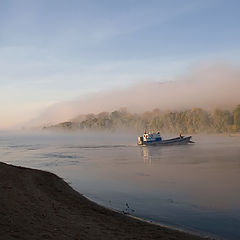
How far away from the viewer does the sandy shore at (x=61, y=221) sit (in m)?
9.81

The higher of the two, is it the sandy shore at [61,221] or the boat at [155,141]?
the sandy shore at [61,221]

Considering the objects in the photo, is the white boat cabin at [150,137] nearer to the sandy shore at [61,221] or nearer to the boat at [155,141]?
the boat at [155,141]

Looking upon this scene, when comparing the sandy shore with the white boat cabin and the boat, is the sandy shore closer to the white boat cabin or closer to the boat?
the boat

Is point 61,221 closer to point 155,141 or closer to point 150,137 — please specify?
point 155,141

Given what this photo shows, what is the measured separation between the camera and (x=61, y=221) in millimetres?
11633

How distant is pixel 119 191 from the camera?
73.2ft

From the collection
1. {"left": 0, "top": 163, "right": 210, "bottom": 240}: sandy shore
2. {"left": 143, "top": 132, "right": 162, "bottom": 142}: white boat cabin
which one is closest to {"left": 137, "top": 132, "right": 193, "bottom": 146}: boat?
{"left": 143, "top": 132, "right": 162, "bottom": 142}: white boat cabin

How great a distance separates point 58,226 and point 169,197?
34.1 ft

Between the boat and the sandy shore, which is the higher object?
the sandy shore

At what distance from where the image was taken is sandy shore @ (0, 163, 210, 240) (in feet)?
32.2

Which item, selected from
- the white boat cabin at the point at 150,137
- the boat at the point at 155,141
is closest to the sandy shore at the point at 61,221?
the boat at the point at 155,141

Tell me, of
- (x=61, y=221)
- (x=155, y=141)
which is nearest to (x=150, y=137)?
(x=155, y=141)

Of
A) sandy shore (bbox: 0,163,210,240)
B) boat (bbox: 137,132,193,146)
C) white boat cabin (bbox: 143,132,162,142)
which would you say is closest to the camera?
sandy shore (bbox: 0,163,210,240)

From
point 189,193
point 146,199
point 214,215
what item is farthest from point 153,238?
point 189,193
